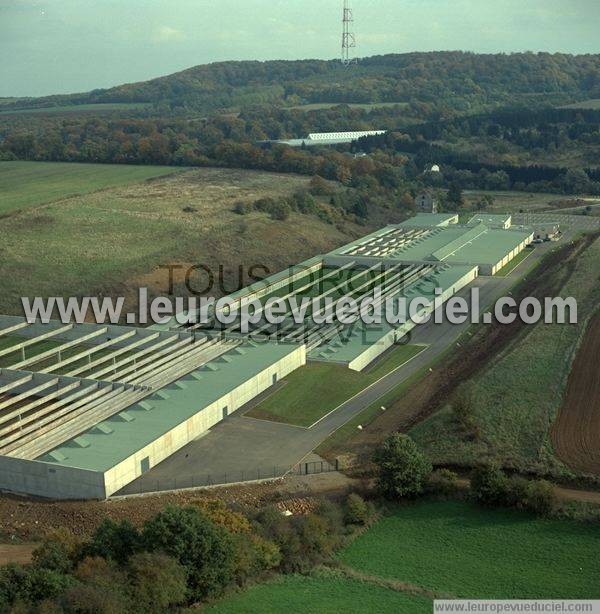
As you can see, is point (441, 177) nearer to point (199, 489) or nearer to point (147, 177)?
point (147, 177)

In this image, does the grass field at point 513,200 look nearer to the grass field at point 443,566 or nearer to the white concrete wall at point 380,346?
the white concrete wall at point 380,346

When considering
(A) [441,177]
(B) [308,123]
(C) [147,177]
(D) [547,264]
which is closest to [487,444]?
(D) [547,264]

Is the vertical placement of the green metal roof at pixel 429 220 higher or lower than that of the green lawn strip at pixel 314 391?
higher

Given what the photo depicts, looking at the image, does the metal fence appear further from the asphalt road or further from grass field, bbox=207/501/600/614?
grass field, bbox=207/501/600/614

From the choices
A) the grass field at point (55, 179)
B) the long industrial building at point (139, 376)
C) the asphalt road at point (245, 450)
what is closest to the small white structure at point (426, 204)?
the grass field at point (55, 179)

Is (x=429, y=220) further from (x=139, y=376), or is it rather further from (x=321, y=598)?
(x=321, y=598)
